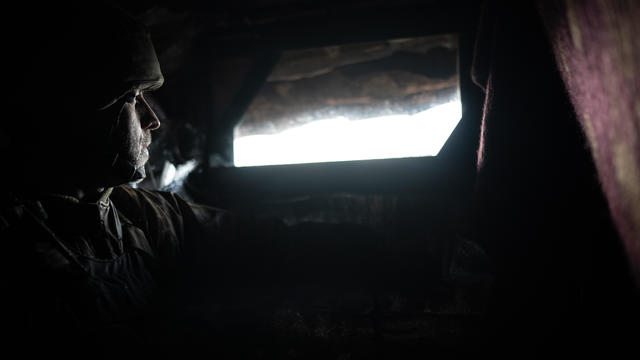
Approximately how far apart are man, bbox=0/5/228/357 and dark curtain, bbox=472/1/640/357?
182 cm

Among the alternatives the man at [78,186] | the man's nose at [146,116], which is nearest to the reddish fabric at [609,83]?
the man at [78,186]

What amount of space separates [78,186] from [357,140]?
2.33 metres

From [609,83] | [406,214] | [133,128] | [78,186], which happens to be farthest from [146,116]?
[609,83]

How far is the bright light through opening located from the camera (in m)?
3.59

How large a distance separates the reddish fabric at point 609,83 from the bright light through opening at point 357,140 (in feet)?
6.77

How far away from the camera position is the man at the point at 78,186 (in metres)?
1.85

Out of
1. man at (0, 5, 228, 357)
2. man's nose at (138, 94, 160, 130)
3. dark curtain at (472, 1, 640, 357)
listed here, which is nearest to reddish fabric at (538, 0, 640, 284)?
dark curtain at (472, 1, 640, 357)

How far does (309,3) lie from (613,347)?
3220mm

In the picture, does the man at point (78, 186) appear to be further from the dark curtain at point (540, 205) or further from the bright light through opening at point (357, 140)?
the dark curtain at point (540, 205)

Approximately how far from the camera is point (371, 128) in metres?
3.85

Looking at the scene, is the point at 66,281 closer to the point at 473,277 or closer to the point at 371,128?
the point at 473,277

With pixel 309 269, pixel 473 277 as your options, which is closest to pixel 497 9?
pixel 473 277

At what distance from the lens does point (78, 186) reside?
87.6 inches

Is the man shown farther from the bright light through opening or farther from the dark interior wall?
the bright light through opening
